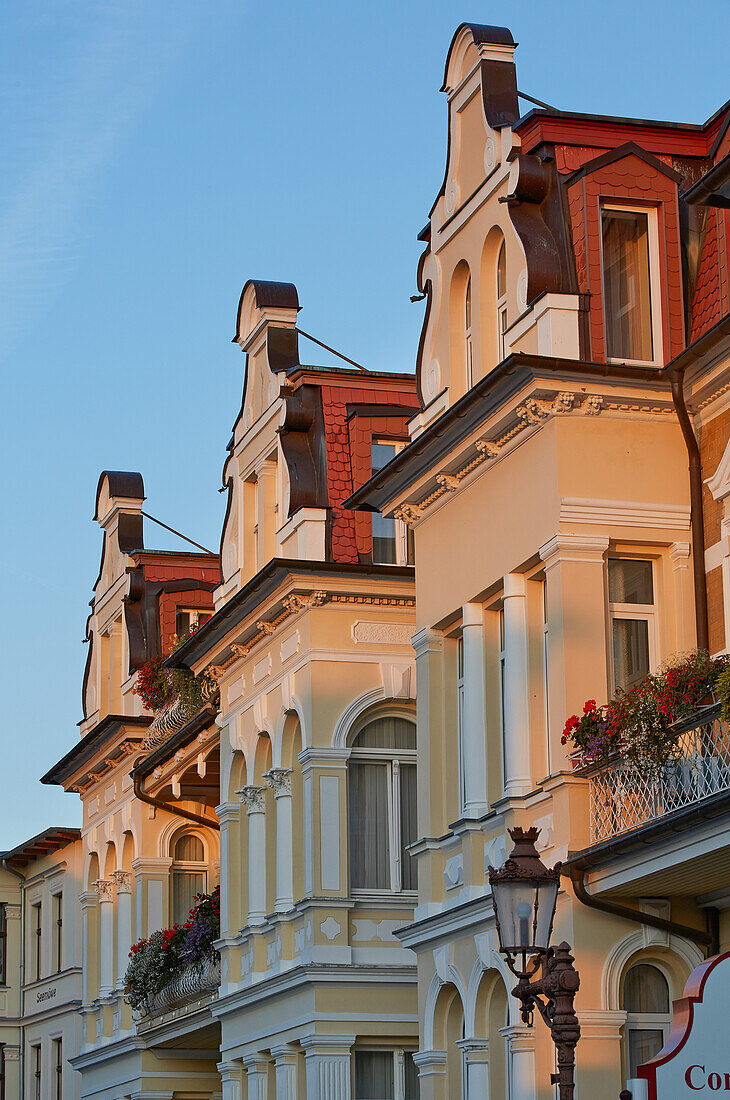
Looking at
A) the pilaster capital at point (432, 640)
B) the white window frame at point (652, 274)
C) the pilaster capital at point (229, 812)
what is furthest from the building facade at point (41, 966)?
the white window frame at point (652, 274)

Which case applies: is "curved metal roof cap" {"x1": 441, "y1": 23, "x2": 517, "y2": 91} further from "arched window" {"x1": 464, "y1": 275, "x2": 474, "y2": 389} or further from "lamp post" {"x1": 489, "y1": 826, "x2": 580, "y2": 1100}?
"lamp post" {"x1": 489, "y1": 826, "x2": 580, "y2": 1100}

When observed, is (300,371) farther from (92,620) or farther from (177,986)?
(92,620)

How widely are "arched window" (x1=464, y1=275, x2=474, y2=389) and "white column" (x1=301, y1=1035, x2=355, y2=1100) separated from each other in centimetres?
863

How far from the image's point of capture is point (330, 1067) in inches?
990

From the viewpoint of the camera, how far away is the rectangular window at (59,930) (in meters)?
45.2

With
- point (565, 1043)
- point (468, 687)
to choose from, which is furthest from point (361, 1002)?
point (565, 1043)

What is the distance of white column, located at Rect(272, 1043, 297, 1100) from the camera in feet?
85.3

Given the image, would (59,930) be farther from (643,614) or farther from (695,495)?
(695,495)

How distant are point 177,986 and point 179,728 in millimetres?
4216

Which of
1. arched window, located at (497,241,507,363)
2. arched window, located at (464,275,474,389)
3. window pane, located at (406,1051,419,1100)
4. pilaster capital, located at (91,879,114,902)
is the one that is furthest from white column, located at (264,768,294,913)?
pilaster capital, located at (91,879,114,902)

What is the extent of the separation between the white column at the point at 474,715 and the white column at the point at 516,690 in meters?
0.89

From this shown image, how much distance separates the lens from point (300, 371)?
27.8 meters

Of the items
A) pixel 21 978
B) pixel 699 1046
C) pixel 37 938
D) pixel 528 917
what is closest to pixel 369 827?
pixel 528 917

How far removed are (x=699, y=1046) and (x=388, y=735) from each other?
1529cm
